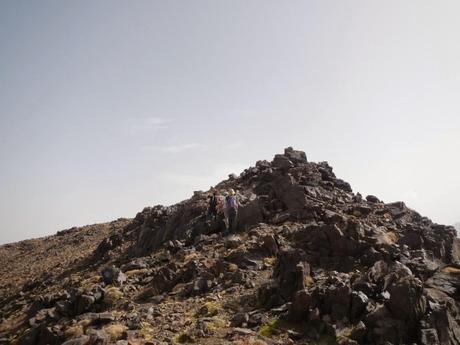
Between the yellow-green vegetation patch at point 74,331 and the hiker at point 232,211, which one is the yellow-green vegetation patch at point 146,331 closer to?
the yellow-green vegetation patch at point 74,331

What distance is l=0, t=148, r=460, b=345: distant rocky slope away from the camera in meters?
16.3

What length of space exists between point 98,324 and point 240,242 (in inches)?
457

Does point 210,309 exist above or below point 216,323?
above

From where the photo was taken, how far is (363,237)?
2495 centimetres

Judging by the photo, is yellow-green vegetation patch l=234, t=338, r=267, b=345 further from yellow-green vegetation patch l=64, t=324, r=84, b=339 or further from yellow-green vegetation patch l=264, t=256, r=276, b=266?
yellow-green vegetation patch l=264, t=256, r=276, b=266

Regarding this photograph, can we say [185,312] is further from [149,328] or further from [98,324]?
[98,324]

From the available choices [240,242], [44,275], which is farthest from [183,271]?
[44,275]

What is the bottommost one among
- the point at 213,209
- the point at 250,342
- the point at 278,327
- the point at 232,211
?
the point at 250,342

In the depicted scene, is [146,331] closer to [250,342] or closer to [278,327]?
[250,342]

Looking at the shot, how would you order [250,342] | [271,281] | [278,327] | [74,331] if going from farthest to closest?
[271,281]
[74,331]
[278,327]
[250,342]

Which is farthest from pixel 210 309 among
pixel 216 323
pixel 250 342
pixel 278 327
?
pixel 250 342

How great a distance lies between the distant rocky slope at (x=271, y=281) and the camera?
1627 cm

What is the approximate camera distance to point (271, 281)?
20.7 metres

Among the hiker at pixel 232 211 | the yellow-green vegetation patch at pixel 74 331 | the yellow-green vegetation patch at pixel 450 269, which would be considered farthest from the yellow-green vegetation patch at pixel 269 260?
the yellow-green vegetation patch at pixel 74 331
